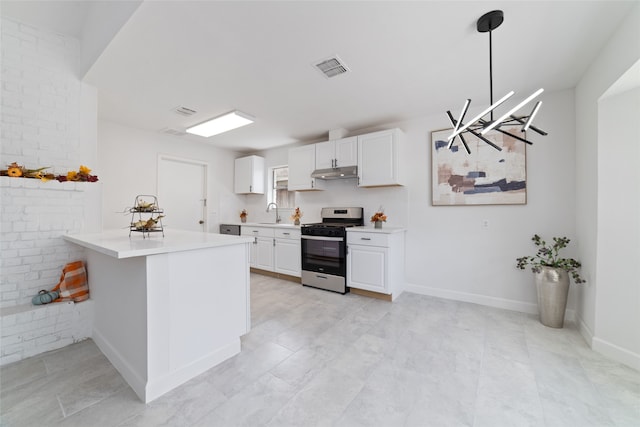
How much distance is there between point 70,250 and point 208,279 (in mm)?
1682

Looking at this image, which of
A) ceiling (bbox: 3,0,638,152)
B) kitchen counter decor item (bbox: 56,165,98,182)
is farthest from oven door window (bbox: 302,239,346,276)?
kitchen counter decor item (bbox: 56,165,98,182)

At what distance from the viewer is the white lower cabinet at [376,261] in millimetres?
3158

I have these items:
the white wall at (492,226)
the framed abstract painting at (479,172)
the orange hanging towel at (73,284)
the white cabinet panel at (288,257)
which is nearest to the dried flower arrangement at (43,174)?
the orange hanging towel at (73,284)

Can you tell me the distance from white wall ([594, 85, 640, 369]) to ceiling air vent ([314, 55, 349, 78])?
2195mm

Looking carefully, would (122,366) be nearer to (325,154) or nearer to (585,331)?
(325,154)

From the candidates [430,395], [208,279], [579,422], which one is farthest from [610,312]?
[208,279]

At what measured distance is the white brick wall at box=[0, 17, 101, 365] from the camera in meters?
2.06

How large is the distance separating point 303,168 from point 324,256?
1.57 m

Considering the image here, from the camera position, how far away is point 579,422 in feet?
4.42

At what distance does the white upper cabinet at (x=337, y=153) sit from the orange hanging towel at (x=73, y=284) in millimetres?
3113

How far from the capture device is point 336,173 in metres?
3.82

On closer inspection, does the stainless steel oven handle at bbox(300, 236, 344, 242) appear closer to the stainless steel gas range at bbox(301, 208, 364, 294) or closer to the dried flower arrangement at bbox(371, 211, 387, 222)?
the stainless steel gas range at bbox(301, 208, 364, 294)

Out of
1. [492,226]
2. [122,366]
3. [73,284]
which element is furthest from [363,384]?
[73,284]

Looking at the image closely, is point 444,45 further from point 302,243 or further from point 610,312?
point 302,243
